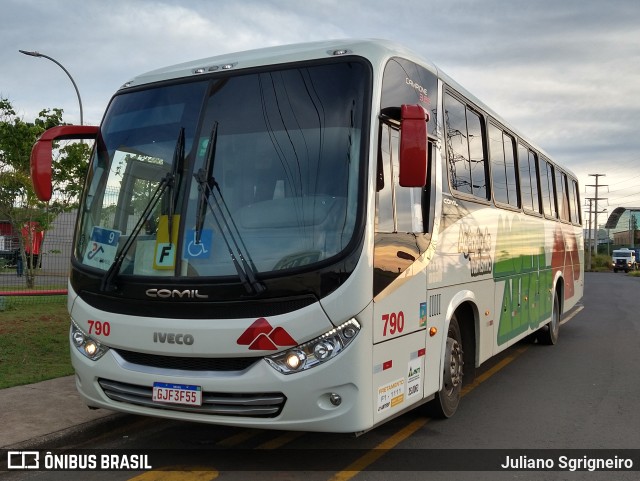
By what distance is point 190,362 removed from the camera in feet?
14.3

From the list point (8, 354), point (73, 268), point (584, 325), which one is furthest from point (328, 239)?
point (584, 325)

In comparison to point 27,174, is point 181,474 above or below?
below

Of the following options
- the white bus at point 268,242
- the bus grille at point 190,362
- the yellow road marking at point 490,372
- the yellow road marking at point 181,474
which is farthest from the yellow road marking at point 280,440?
the yellow road marking at point 490,372

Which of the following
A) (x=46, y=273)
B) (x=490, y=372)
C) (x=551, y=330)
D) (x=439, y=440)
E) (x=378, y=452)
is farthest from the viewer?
(x=46, y=273)

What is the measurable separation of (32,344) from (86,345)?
4.94 meters

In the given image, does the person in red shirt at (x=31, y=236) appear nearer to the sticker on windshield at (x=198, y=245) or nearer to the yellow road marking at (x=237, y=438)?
the yellow road marking at (x=237, y=438)

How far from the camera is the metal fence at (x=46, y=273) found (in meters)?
15.0

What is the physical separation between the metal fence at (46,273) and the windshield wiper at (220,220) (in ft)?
33.2

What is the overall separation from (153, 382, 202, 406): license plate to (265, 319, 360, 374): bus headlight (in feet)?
1.98

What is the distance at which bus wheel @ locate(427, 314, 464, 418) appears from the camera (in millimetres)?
5773

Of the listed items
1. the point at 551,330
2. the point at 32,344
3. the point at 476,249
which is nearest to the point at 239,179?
the point at 476,249

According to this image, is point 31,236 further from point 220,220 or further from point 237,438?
point 220,220

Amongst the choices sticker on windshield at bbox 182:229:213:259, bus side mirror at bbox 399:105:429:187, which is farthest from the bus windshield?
bus side mirror at bbox 399:105:429:187

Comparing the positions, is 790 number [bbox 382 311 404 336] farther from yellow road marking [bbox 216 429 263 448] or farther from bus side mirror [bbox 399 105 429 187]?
yellow road marking [bbox 216 429 263 448]
